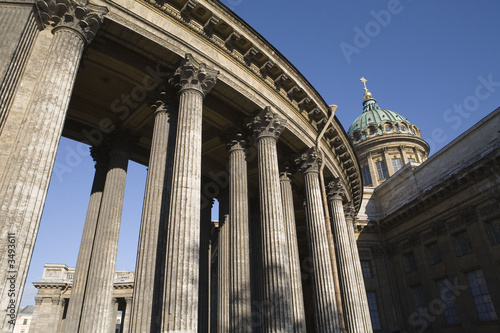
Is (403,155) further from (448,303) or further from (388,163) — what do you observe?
(448,303)

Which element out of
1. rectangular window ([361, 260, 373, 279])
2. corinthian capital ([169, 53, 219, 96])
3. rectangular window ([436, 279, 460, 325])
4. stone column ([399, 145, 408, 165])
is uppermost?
stone column ([399, 145, 408, 165])

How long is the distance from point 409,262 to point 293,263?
20328mm

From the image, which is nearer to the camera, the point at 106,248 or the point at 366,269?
the point at 106,248

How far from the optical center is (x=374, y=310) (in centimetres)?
3019

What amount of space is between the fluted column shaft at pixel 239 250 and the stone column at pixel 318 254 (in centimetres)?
421

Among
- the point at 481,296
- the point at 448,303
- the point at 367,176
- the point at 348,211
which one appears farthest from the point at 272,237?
the point at 367,176

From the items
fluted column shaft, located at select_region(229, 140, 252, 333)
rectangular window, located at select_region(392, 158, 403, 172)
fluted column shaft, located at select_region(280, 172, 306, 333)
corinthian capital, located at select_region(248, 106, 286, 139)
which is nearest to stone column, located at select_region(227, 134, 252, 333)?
fluted column shaft, located at select_region(229, 140, 252, 333)

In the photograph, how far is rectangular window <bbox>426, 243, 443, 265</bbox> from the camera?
1072 inches

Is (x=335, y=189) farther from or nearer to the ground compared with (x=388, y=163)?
nearer to the ground

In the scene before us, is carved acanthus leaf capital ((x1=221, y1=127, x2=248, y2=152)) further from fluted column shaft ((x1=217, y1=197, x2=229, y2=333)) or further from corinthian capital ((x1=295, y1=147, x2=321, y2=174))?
fluted column shaft ((x1=217, y1=197, x2=229, y2=333))

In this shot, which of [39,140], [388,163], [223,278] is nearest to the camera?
[39,140]

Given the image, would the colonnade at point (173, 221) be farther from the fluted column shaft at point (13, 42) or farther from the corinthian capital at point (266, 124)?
the fluted column shaft at point (13, 42)

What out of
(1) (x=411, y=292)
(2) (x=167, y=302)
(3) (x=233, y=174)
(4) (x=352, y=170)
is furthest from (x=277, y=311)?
(1) (x=411, y=292)

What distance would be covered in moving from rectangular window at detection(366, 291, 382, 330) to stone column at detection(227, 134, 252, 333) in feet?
72.6
